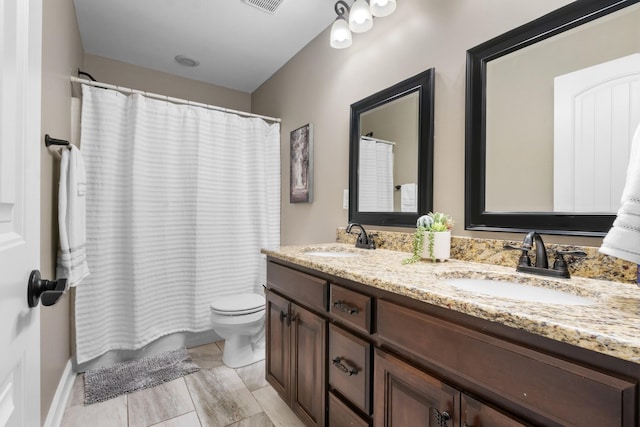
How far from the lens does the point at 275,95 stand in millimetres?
2973

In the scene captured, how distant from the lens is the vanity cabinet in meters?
0.56

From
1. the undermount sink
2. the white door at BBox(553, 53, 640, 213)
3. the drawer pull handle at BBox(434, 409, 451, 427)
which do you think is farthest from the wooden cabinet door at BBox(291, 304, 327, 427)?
the white door at BBox(553, 53, 640, 213)

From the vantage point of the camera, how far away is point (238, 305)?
2.12 metres


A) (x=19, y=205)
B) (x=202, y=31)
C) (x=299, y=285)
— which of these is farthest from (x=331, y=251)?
(x=202, y=31)

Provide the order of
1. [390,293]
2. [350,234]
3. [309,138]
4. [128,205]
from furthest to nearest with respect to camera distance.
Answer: [309,138] → [128,205] → [350,234] → [390,293]

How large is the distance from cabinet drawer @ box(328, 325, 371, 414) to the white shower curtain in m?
0.88

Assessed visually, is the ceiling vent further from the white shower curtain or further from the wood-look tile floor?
the wood-look tile floor

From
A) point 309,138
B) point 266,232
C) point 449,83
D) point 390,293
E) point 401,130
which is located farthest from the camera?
point 266,232

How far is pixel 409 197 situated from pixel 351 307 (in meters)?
0.82

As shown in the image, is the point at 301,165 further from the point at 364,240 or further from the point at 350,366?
the point at 350,366

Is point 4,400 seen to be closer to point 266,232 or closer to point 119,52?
point 266,232

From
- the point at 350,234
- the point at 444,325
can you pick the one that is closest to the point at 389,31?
the point at 350,234

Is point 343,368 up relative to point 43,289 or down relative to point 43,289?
down

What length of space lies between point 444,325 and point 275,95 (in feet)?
8.93
